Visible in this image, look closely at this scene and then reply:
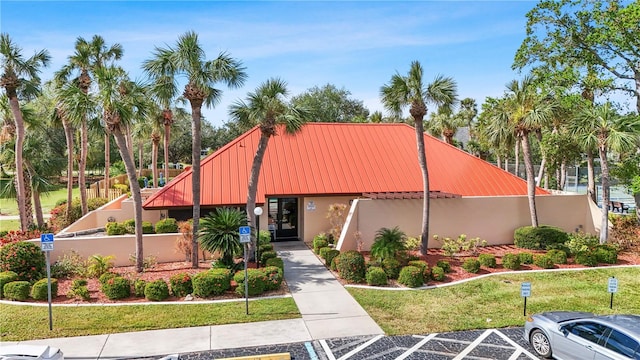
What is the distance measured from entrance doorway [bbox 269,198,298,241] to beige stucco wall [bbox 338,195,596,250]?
4309mm

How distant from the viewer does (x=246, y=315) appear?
12.8 metres

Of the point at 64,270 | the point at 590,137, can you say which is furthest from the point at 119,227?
the point at 590,137

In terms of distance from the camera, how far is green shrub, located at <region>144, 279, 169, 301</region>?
13852mm

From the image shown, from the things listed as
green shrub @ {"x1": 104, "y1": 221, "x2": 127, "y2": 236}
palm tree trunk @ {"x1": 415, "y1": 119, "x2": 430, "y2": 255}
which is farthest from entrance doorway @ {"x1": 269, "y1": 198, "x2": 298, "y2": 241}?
palm tree trunk @ {"x1": 415, "y1": 119, "x2": 430, "y2": 255}

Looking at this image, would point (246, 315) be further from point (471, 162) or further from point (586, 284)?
point (471, 162)

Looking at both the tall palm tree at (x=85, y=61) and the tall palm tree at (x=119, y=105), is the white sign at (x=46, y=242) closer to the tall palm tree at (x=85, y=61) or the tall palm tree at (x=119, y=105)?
the tall palm tree at (x=119, y=105)

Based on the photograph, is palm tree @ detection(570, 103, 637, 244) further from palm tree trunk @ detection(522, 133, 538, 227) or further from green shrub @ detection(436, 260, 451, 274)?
green shrub @ detection(436, 260, 451, 274)

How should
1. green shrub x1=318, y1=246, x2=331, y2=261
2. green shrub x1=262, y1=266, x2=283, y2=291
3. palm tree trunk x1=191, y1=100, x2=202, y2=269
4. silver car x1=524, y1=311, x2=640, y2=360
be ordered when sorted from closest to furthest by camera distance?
silver car x1=524, y1=311, x2=640, y2=360 → green shrub x1=262, y1=266, x2=283, y2=291 → palm tree trunk x1=191, y1=100, x2=202, y2=269 → green shrub x1=318, y1=246, x2=331, y2=261

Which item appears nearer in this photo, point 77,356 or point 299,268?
point 77,356

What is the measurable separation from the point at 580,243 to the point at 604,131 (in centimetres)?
530

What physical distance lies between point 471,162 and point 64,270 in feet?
70.6

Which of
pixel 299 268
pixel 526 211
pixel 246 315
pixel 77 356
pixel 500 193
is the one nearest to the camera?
pixel 77 356

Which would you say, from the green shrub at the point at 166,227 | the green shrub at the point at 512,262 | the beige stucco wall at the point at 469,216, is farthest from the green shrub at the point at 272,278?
the green shrub at the point at 512,262

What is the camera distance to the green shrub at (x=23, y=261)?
14992 millimetres
